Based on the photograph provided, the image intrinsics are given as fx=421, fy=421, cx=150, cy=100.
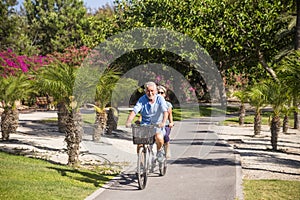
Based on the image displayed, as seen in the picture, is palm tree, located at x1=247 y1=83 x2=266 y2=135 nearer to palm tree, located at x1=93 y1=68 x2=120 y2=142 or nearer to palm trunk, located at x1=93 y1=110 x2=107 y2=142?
palm tree, located at x1=93 y1=68 x2=120 y2=142

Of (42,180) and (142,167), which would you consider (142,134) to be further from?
(42,180)

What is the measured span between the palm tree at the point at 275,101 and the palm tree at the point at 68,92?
695 centimetres

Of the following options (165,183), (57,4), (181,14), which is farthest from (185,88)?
(165,183)

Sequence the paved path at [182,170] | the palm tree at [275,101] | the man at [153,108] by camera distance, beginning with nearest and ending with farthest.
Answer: the paved path at [182,170] → the man at [153,108] → the palm tree at [275,101]

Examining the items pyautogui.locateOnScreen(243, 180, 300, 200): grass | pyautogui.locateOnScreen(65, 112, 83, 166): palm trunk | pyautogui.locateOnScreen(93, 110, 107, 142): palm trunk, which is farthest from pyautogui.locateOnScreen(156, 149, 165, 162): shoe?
pyautogui.locateOnScreen(93, 110, 107, 142): palm trunk

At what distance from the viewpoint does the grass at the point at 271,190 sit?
7.65m

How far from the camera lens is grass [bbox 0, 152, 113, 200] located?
7414 mm

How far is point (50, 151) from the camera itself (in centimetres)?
1311

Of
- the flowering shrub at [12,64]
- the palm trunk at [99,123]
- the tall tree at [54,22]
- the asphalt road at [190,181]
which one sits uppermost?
the tall tree at [54,22]

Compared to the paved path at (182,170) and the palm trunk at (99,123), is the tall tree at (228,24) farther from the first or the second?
the palm trunk at (99,123)

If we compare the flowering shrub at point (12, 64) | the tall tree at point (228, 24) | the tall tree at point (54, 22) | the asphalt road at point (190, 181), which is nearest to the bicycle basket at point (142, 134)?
the asphalt road at point (190, 181)

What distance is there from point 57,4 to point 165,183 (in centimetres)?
4478

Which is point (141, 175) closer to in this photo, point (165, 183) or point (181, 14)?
point (165, 183)

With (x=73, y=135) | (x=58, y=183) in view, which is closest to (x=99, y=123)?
(x=73, y=135)
